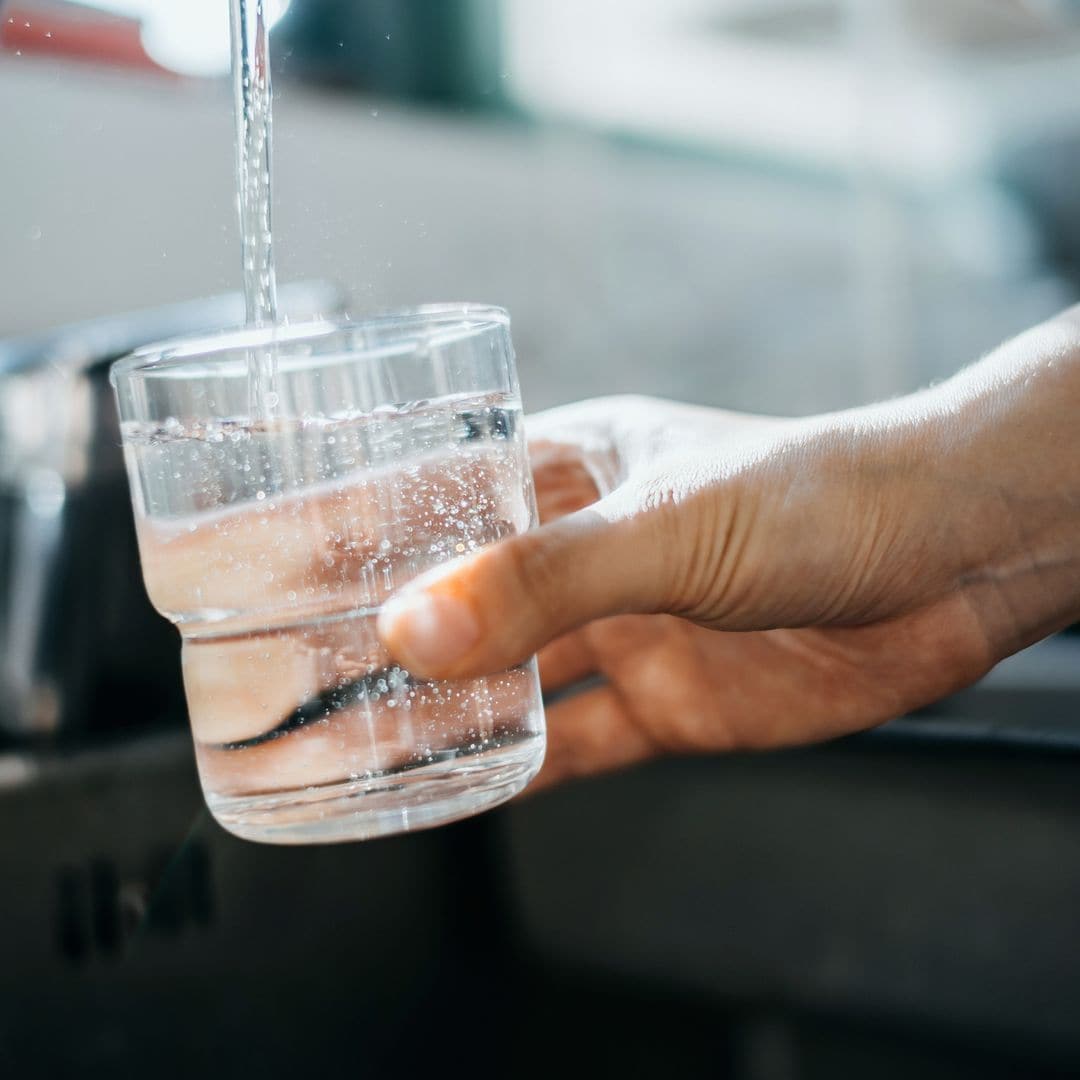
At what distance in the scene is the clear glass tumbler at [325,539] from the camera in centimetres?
55

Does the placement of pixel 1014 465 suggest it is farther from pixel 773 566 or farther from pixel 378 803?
pixel 378 803

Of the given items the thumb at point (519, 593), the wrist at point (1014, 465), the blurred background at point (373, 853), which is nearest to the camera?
the thumb at point (519, 593)

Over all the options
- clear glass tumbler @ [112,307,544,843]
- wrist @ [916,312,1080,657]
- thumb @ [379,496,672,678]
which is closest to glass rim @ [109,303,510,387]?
clear glass tumbler @ [112,307,544,843]

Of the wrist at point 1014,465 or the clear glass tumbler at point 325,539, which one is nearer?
the clear glass tumbler at point 325,539

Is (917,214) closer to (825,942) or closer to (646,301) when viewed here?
(646,301)

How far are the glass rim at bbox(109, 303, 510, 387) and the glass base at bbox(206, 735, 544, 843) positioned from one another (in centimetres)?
19

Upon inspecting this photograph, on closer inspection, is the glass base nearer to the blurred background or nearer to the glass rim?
the glass rim

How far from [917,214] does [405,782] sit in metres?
3.02

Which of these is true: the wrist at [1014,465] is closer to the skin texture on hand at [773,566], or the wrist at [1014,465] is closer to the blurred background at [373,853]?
the skin texture on hand at [773,566]

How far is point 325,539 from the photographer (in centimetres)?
56

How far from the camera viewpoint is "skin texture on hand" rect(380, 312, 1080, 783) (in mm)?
558

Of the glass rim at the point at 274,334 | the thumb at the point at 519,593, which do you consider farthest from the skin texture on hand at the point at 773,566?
the glass rim at the point at 274,334

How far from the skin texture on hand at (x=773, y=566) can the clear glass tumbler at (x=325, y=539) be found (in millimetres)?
41

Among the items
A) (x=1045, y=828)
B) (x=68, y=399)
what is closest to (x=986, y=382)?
(x=1045, y=828)
